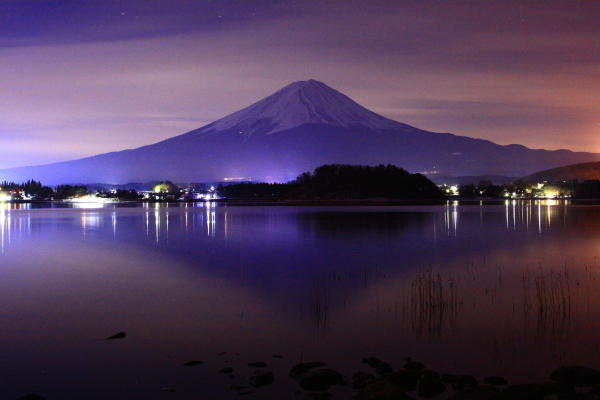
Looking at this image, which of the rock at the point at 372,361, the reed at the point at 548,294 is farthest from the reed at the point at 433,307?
the rock at the point at 372,361

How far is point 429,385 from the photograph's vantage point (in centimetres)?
634

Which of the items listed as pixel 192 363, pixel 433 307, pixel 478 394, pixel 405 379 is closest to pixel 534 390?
pixel 478 394

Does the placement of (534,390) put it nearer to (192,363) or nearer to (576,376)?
(576,376)

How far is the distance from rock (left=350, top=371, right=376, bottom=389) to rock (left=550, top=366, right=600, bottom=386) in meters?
2.18

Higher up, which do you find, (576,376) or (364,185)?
(364,185)

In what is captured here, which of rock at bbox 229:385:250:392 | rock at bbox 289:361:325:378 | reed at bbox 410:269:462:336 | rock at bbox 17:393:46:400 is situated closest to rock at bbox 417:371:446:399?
rock at bbox 289:361:325:378

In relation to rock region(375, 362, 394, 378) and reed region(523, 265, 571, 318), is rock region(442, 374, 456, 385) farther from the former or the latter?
reed region(523, 265, 571, 318)

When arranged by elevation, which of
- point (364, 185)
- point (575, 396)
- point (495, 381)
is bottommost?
point (495, 381)

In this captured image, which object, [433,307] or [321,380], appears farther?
[433,307]

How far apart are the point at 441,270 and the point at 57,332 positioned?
10.0m

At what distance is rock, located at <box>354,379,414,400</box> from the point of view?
5762 millimetres

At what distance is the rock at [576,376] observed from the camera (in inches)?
257

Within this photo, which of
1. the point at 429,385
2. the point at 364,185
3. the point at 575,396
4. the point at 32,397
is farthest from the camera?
the point at 364,185

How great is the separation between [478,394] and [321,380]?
1758 mm
